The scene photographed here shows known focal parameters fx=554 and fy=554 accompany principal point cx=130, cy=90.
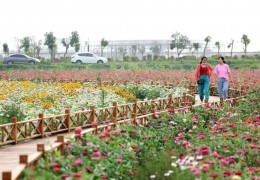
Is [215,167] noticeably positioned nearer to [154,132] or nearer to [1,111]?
[154,132]

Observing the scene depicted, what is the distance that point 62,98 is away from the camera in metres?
15.0

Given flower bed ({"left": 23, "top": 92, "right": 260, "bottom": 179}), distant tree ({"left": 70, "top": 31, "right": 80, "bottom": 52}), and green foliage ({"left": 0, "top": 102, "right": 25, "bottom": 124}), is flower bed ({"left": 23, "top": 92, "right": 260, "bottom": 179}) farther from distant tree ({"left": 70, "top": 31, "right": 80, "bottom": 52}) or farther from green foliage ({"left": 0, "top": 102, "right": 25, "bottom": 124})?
distant tree ({"left": 70, "top": 31, "right": 80, "bottom": 52})

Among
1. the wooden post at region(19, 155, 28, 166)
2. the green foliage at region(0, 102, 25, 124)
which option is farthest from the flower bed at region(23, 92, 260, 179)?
the green foliage at region(0, 102, 25, 124)

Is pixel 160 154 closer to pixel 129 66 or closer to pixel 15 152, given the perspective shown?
pixel 15 152

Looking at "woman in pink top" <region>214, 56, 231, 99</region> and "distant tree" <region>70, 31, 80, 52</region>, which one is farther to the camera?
"distant tree" <region>70, 31, 80, 52</region>

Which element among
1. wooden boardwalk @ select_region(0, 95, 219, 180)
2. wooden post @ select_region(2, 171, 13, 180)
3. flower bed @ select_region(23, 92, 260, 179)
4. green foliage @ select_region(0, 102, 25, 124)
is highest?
wooden post @ select_region(2, 171, 13, 180)

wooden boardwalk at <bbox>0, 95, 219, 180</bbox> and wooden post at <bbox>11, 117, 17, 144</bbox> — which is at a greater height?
wooden post at <bbox>11, 117, 17, 144</bbox>

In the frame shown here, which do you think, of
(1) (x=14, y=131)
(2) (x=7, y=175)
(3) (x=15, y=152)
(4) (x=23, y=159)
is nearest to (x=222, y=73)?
(1) (x=14, y=131)

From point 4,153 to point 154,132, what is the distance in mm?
2421

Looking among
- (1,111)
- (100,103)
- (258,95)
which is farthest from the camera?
(258,95)

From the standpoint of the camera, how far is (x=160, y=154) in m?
7.72

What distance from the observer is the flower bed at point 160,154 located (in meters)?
5.71

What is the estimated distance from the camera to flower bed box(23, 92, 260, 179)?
571 cm

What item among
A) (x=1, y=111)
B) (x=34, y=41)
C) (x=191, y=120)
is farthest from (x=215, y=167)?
(x=34, y=41)
